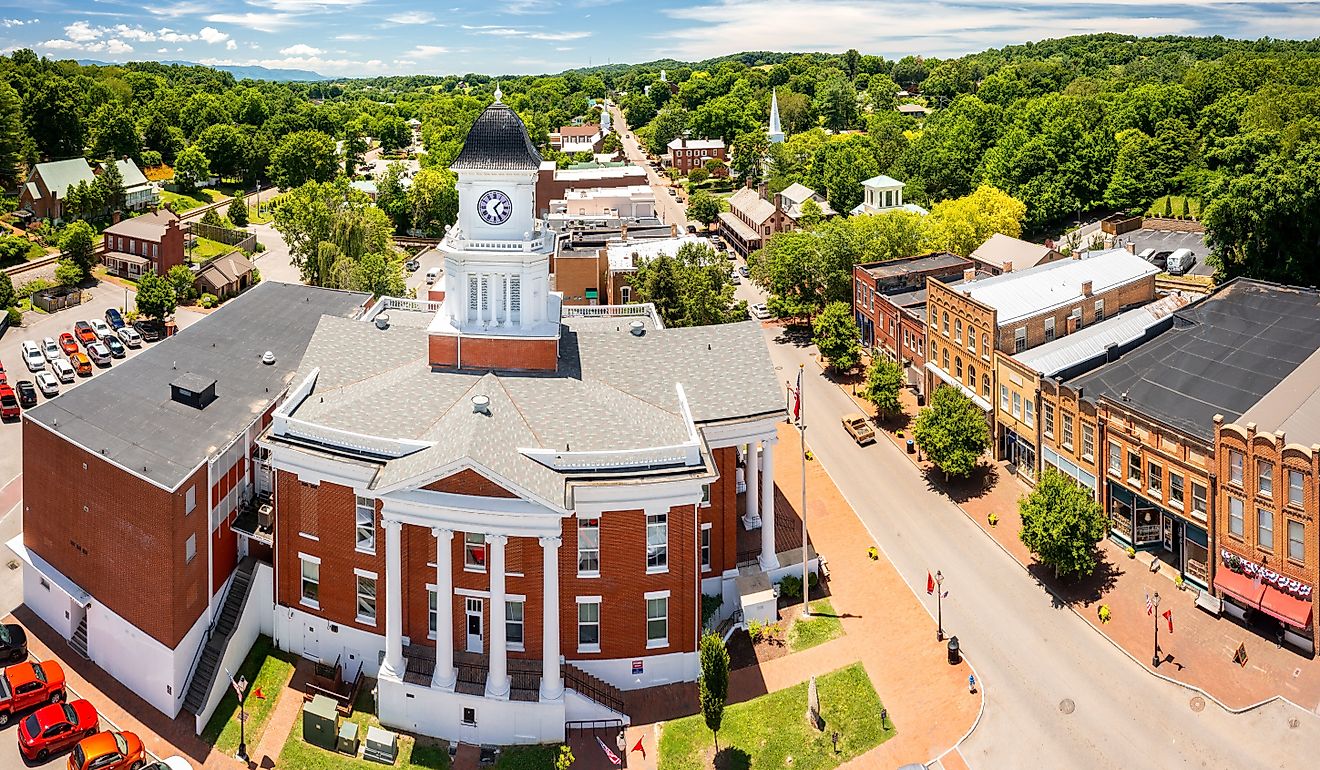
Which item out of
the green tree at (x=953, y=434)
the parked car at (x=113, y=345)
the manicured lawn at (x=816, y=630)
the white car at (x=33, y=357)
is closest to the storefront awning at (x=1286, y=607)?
the green tree at (x=953, y=434)

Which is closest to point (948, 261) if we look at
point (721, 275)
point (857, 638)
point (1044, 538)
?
point (721, 275)

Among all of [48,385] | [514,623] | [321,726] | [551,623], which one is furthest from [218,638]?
[48,385]

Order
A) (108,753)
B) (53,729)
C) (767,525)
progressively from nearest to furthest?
1. (108,753)
2. (53,729)
3. (767,525)

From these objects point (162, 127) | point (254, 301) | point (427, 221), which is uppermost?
point (162, 127)

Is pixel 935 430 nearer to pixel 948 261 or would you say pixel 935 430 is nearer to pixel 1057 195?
pixel 948 261

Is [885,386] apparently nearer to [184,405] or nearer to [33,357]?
[184,405]

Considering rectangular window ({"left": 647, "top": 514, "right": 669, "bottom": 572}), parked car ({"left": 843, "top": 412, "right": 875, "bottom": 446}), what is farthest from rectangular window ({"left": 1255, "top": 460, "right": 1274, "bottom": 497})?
rectangular window ({"left": 647, "top": 514, "right": 669, "bottom": 572})

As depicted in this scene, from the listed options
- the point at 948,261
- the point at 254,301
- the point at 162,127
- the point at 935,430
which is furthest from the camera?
the point at 162,127
